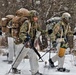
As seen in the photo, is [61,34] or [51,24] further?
[51,24]

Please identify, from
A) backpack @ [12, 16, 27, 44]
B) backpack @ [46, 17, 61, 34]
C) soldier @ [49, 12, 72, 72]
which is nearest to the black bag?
backpack @ [46, 17, 61, 34]

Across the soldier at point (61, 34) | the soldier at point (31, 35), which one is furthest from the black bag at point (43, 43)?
the soldier at point (31, 35)

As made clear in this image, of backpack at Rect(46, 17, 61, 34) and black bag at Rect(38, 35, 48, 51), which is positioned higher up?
backpack at Rect(46, 17, 61, 34)

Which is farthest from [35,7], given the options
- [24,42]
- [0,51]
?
[24,42]

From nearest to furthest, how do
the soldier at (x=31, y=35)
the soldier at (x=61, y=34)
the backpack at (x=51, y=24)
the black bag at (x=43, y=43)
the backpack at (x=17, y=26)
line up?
the soldier at (x=31, y=35)
the backpack at (x=17, y=26)
the soldier at (x=61, y=34)
the backpack at (x=51, y=24)
the black bag at (x=43, y=43)

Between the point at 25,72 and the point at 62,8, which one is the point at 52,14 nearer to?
the point at 62,8

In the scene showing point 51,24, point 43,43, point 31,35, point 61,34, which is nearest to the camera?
point 31,35

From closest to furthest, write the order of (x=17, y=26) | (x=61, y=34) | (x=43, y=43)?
(x=17, y=26)
(x=61, y=34)
(x=43, y=43)

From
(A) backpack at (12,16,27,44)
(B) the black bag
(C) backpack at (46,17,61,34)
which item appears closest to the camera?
(A) backpack at (12,16,27,44)

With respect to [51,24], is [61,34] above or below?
below

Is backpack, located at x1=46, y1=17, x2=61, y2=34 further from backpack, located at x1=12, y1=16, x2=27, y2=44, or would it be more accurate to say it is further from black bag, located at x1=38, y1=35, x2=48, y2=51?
black bag, located at x1=38, y1=35, x2=48, y2=51

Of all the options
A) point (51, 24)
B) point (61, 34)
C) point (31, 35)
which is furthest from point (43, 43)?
point (31, 35)

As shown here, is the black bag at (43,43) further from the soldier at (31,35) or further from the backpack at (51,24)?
the soldier at (31,35)

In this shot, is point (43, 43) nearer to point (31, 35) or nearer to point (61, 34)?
point (61, 34)
